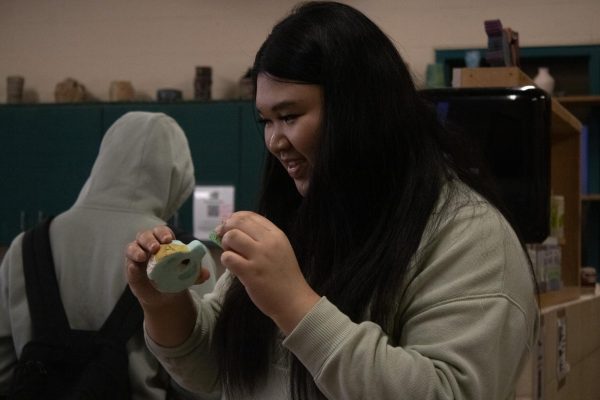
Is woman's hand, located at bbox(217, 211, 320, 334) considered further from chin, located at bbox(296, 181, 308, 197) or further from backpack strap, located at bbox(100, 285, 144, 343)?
backpack strap, located at bbox(100, 285, 144, 343)

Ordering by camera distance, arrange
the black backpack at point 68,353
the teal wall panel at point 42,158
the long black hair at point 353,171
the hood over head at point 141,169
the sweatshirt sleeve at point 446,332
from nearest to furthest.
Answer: the sweatshirt sleeve at point 446,332
the long black hair at point 353,171
the black backpack at point 68,353
the hood over head at point 141,169
the teal wall panel at point 42,158

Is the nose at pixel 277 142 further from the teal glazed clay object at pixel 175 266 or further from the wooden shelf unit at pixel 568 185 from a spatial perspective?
the wooden shelf unit at pixel 568 185

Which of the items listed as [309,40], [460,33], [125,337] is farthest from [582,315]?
[460,33]

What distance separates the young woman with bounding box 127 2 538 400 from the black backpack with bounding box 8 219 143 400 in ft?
2.07

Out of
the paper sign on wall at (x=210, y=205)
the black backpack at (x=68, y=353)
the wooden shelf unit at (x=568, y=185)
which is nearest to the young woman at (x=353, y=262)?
the black backpack at (x=68, y=353)

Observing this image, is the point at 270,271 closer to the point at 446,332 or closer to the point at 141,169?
the point at 446,332

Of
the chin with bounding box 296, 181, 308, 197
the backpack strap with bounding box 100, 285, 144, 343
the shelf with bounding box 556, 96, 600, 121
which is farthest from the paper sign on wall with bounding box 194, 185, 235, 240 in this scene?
the chin with bounding box 296, 181, 308, 197

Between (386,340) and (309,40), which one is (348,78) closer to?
(309,40)

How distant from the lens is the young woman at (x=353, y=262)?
98 cm

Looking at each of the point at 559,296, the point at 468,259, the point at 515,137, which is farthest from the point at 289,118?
the point at 559,296

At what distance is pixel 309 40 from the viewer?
1.15 m

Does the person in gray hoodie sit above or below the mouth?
below

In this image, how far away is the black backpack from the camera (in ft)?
6.12

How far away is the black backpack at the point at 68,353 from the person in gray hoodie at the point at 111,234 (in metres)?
0.04
